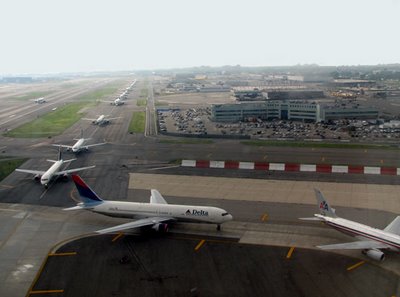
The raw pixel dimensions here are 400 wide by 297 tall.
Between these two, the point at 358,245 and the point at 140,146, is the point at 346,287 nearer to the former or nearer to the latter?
the point at 358,245

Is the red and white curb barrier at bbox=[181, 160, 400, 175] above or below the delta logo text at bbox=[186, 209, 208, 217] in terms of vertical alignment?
below

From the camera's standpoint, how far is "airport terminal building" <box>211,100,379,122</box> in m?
114

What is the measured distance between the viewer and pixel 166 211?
141 feet

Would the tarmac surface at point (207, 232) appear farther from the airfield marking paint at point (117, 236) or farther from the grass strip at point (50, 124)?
the grass strip at point (50, 124)

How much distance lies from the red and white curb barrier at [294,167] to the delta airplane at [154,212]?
24.6m

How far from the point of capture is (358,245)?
117 ft

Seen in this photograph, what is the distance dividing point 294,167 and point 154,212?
3014 centimetres

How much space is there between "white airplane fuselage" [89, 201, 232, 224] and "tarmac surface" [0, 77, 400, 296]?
153cm

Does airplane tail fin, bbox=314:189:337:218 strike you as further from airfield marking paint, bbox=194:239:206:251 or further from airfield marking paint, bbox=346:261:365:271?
airfield marking paint, bbox=194:239:206:251

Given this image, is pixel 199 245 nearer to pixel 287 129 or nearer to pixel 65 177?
pixel 65 177

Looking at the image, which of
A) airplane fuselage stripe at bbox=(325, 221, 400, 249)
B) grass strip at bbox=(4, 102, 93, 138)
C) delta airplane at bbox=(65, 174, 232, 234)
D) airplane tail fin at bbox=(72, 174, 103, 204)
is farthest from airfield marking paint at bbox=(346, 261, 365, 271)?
grass strip at bbox=(4, 102, 93, 138)

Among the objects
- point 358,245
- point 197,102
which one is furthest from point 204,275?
point 197,102

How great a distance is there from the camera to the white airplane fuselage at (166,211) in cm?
4206

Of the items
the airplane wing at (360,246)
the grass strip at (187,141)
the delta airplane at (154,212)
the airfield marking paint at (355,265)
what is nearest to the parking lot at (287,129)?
the grass strip at (187,141)
